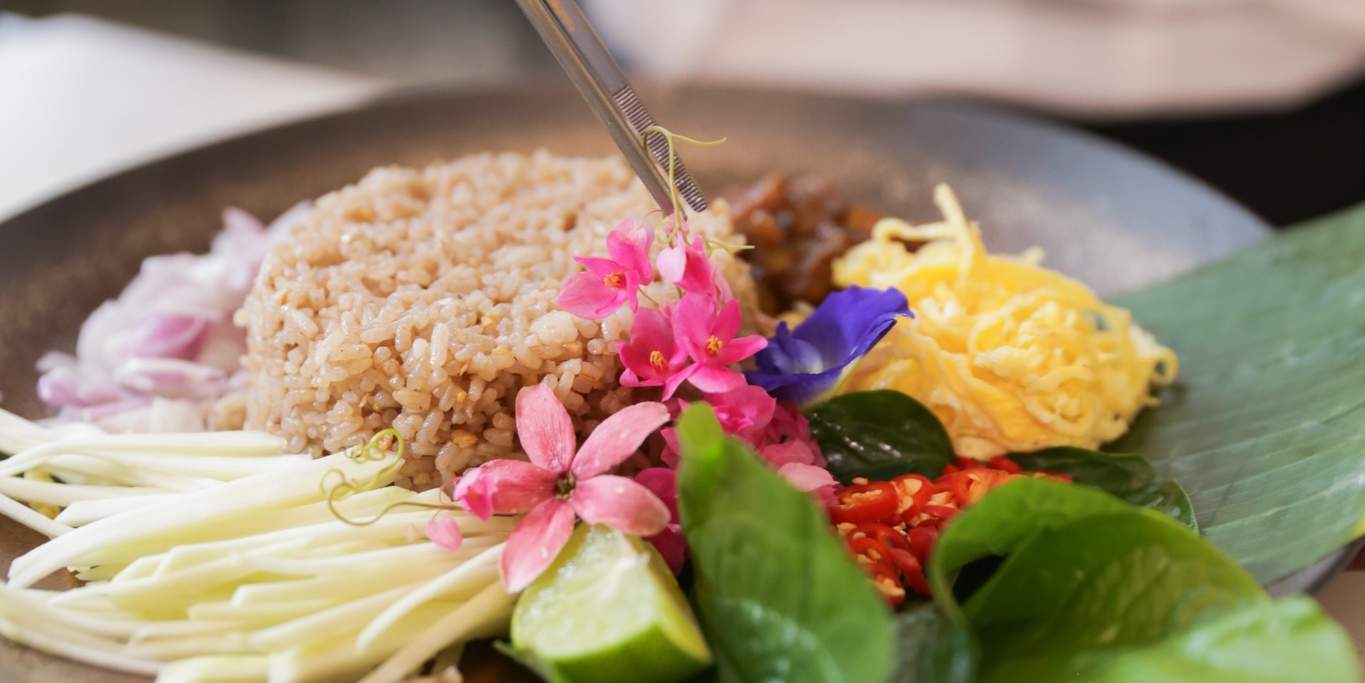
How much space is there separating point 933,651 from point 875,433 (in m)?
0.74

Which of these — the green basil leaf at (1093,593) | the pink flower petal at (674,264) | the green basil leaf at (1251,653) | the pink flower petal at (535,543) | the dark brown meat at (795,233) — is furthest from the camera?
the dark brown meat at (795,233)

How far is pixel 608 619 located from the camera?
1.54 metres

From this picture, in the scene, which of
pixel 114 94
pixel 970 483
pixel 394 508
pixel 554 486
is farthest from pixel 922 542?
pixel 114 94

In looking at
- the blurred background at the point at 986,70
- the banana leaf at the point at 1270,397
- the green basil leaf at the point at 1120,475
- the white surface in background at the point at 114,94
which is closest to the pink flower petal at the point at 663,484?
the green basil leaf at the point at 1120,475

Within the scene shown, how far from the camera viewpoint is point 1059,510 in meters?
1.61

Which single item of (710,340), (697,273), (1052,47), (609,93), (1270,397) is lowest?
(1270,397)

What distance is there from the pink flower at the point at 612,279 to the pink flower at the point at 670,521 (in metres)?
0.31

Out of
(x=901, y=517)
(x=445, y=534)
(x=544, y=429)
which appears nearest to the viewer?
(x=445, y=534)

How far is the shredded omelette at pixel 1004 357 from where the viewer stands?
87.7 inches

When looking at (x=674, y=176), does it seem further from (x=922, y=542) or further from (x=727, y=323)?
(x=922, y=542)

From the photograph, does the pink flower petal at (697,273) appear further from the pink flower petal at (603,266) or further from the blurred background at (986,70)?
the blurred background at (986,70)

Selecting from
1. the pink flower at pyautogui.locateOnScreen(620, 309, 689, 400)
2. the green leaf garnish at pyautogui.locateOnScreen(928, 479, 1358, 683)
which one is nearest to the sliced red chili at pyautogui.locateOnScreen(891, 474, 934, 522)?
the green leaf garnish at pyautogui.locateOnScreen(928, 479, 1358, 683)

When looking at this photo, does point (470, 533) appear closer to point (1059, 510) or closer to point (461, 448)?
point (461, 448)

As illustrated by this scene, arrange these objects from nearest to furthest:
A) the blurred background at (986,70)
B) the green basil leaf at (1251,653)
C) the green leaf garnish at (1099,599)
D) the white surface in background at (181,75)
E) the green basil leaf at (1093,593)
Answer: the green basil leaf at (1251,653), the green leaf garnish at (1099,599), the green basil leaf at (1093,593), the white surface in background at (181,75), the blurred background at (986,70)
